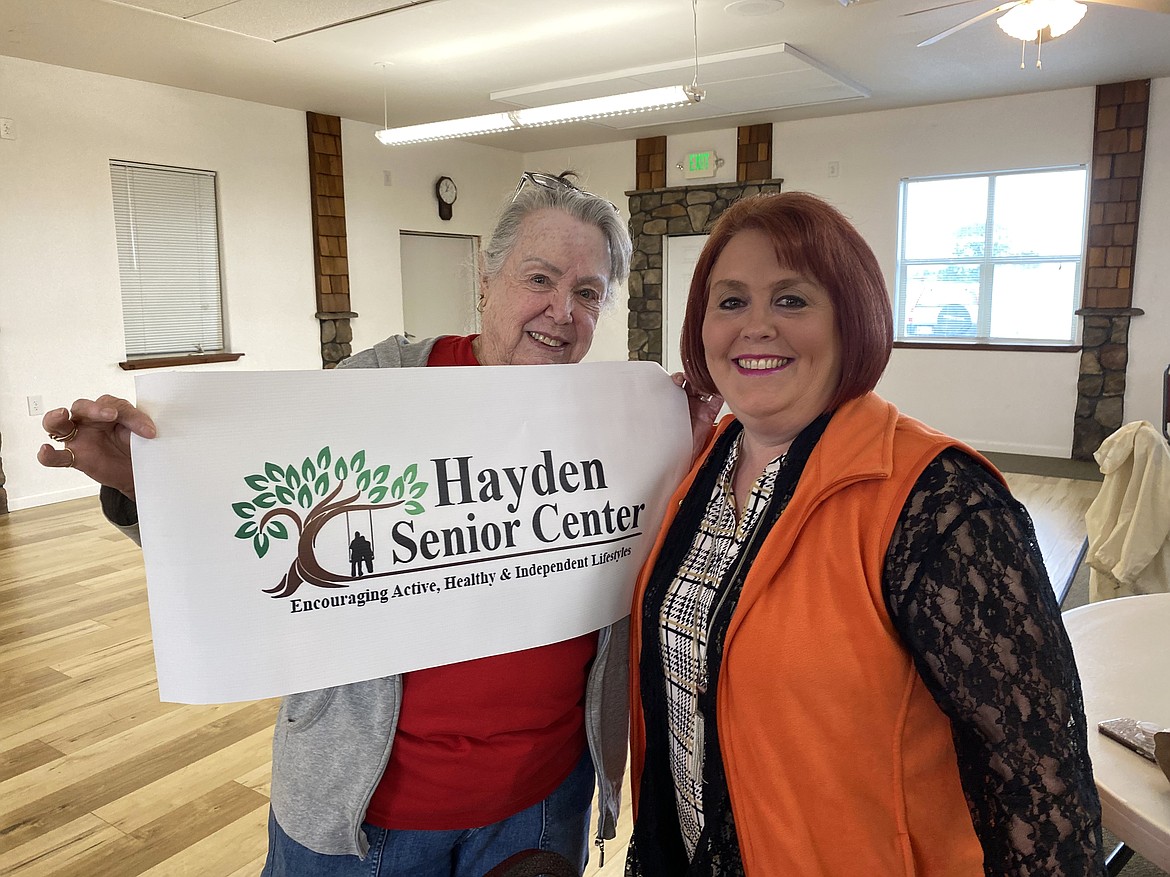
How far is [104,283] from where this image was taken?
6016 mm

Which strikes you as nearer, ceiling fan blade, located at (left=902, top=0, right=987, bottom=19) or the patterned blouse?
the patterned blouse

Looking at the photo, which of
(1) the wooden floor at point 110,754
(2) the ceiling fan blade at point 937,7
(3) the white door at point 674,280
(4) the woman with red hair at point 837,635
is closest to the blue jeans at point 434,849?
(4) the woman with red hair at point 837,635

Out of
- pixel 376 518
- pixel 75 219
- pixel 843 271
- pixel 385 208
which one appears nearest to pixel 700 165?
pixel 385 208

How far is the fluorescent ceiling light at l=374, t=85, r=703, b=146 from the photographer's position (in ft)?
17.7

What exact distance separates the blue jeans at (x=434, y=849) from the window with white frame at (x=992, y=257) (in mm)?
7451

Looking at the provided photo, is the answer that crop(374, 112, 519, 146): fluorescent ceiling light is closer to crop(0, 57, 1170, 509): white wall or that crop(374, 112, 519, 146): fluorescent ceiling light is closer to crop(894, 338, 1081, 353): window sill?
crop(0, 57, 1170, 509): white wall

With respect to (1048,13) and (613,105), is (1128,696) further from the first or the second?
(613,105)

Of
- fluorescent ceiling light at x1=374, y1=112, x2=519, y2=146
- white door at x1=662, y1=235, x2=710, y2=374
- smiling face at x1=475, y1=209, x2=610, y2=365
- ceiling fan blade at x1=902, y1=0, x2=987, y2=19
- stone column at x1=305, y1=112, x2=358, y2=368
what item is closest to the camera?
smiling face at x1=475, y1=209, x2=610, y2=365

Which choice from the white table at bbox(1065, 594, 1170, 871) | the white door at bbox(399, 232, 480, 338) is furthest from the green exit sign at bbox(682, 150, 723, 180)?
the white table at bbox(1065, 594, 1170, 871)

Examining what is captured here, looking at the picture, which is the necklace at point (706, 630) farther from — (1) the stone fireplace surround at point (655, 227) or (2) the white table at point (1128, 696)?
(1) the stone fireplace surround at point (655, 227)

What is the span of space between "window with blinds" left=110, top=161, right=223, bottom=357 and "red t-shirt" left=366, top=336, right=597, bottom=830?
6.16 m

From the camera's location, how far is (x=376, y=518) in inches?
42.1

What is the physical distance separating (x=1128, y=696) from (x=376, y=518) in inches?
51.8

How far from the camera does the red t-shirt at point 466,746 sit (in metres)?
1.10
